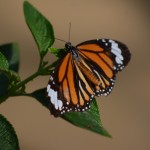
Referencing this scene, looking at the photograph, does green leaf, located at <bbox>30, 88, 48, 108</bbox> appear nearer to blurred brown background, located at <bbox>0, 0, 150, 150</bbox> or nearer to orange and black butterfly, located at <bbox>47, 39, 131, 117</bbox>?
orange and black butterfly, located at <bbox>47, 39, 131, 117</bbox>

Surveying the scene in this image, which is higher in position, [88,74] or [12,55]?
[12,55]

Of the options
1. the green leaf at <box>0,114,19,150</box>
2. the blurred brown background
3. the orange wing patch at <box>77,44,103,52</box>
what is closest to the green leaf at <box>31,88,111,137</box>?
the green leaf at <box>0,114,19,150</box>

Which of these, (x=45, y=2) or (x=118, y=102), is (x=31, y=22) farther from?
(x=45, y=2)

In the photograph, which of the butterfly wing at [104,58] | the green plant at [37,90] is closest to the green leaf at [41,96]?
the green plant at [37,90]

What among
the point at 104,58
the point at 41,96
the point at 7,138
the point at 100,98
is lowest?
the point at 7,138

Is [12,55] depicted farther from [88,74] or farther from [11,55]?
[88,74]

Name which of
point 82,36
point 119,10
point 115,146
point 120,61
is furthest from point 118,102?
point 120,61

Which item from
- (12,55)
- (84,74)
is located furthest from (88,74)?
(12,55)

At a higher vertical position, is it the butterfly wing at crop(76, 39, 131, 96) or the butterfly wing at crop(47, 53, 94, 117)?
the butterfly wing at crop(76, 39, 131, 96)
